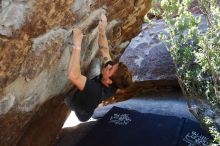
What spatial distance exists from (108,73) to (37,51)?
91 cm

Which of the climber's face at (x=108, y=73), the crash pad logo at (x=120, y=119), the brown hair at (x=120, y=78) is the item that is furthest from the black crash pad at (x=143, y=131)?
the climber's face at (x=108, y=73)

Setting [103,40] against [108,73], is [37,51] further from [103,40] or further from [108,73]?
[103,40]

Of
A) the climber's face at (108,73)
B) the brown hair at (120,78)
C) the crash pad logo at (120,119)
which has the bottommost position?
the crash pad logo at (120,119)

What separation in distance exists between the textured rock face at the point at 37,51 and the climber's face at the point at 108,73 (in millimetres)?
407

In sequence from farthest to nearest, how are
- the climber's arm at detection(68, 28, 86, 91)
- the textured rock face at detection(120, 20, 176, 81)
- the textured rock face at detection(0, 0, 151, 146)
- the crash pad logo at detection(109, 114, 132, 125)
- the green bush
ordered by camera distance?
the textured rock face at detection(120, 20, 176, 81) < the crash pad logo at detection(109, 114, 132, 125) < the green bush < the climber's arm at detection(68, 28, 86, 91) < the textured rock face at detection(0, 0, 151, 146)

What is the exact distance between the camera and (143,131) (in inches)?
224

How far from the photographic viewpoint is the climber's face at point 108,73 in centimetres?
426

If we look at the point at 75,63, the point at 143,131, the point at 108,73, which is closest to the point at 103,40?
the point at 108,73

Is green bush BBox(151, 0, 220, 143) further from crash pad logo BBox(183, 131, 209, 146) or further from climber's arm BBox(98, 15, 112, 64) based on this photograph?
climber's arm BBox(98, 15, 112, 64)

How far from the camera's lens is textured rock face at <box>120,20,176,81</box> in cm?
680

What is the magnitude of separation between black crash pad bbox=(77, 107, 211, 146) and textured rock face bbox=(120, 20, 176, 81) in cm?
97

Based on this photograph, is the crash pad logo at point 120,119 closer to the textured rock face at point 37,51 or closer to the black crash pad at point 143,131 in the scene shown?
the black crash pad at point 143,131

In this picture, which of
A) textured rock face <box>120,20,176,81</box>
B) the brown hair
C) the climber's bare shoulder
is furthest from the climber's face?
textured rock face <box>120,20,176,81</box>

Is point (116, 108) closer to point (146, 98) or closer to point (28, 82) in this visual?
point (146, 98)
